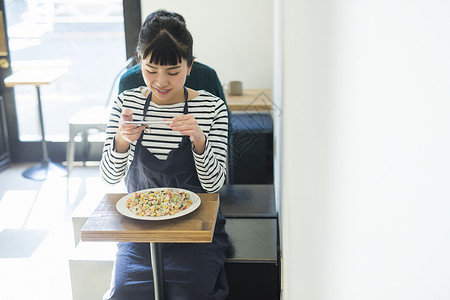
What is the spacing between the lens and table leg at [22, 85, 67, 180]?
3.84 meters

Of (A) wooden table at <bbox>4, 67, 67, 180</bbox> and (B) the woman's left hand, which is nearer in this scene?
(B) the woman's left hand

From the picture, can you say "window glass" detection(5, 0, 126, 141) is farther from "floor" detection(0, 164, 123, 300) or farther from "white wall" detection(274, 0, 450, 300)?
"white wall" detection(274, 0, 450, 300)

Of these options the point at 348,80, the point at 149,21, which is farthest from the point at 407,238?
the point at 149,21

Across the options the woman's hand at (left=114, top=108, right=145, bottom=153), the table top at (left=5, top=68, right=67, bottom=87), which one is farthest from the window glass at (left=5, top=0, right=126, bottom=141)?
the woman's hand at (left=114, top=108, right=145, bottom=153)

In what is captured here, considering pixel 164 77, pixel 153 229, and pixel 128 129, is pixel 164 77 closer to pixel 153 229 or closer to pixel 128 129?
pixel 128 129

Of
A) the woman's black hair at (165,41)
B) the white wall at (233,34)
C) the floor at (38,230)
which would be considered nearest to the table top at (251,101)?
the white wall at (233,34)

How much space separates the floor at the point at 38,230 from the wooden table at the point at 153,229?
95cm

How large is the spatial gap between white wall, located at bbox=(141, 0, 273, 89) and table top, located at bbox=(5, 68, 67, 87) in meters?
0.77

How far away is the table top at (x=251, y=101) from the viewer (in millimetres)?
3092

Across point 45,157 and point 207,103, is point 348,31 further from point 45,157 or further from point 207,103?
point 45,157

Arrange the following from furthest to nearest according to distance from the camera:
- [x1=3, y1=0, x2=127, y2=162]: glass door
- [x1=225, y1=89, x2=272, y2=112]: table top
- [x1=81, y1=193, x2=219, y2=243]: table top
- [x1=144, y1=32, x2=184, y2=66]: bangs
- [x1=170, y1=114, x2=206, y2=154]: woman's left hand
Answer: [x1=3, y1=0, x2=127, y2=162]: glass door, [x1=225, y1=89, x2=272, y2=112]: table top, [x1=144, y1=32, x2=184, y2=66]: bangs, [x1=170, y1=114, x2=206, y2=154]: woman's left hand, [x1=81, y1=193, x2=219, y2=243]: table top

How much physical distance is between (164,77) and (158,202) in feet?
1.28

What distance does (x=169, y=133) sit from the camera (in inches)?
67.6

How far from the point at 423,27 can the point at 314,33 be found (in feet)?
1.24
